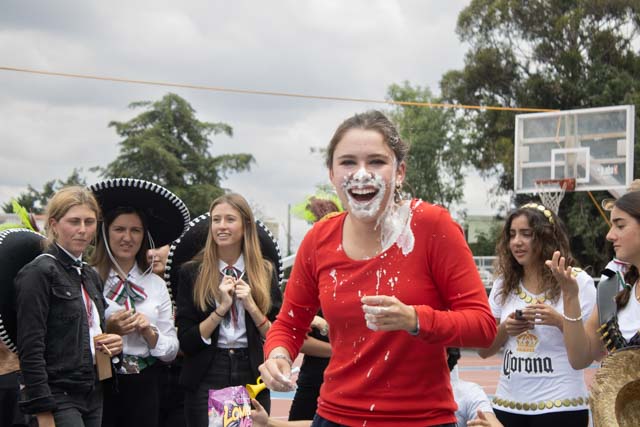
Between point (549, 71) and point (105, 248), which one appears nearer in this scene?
point (105, 248)

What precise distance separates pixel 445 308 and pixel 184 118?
142 feet

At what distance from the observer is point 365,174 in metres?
2.51

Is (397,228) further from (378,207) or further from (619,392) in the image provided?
(619,392)

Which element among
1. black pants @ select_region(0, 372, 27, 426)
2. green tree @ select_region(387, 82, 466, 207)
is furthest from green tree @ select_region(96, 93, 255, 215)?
black pants @ select_region(0, 372, 27, 426)

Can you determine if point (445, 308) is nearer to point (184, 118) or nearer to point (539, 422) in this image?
point (539, 422)

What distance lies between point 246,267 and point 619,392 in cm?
237

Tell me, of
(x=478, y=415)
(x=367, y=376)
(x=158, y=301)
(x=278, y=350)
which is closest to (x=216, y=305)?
(x=158, y=301)

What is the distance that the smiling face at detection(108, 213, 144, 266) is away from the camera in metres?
4.97

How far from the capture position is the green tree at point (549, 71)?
27203mm

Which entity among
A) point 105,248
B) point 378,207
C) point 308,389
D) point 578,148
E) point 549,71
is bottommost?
point 308,389

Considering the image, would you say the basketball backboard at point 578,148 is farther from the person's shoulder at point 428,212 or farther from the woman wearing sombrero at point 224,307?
the person's shoulder at point 428,212

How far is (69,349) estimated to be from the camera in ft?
13.3

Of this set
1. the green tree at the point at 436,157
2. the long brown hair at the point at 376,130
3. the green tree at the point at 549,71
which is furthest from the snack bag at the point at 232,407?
the green tree at the point at 436,157

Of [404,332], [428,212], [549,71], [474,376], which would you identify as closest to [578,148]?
[474,376]
